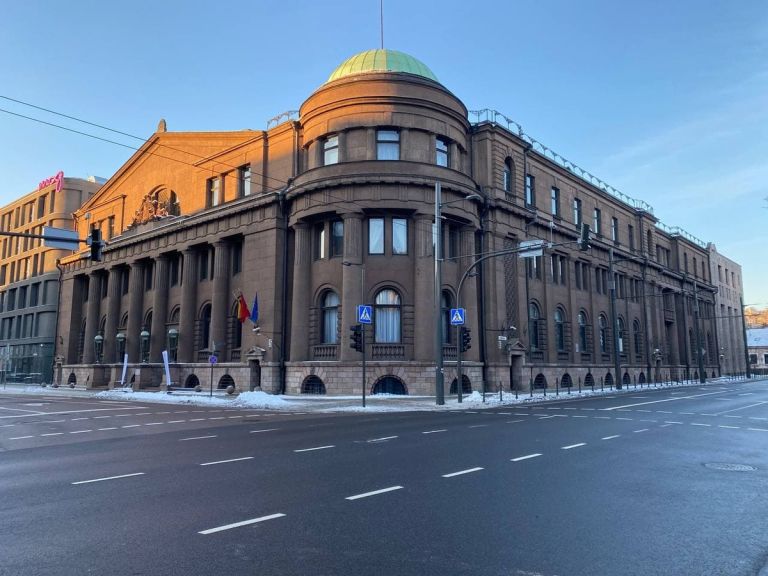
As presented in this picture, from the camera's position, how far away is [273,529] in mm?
5801

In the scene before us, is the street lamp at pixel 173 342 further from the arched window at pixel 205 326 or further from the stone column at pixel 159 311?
the arched window at pixel 205 326

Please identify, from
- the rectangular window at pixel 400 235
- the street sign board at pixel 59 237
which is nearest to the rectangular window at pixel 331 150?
the rectangular window at pixel 400 235

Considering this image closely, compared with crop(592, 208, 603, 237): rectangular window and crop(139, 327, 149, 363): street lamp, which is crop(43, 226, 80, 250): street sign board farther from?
crop(592, 208, 603, 237): rectangular window

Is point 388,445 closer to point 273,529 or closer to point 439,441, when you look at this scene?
point 439,441

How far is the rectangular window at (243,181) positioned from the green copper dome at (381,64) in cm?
907

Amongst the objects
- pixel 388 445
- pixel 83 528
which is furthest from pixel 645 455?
pixel 83 528

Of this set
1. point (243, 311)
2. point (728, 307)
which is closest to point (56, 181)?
point (243, 311)

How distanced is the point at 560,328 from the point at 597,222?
13.2 metres

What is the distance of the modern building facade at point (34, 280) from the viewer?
195 feet

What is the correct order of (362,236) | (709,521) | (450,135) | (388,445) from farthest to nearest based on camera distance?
(450,135) → (362,236) → (388,445) → (709,521)

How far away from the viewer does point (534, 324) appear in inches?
1598

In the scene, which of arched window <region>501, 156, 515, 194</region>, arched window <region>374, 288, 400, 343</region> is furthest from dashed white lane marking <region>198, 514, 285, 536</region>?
arched window <region>501, 156, 515, 194</region>

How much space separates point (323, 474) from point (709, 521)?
5.22 metres

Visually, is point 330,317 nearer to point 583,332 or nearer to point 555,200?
point 555,200
